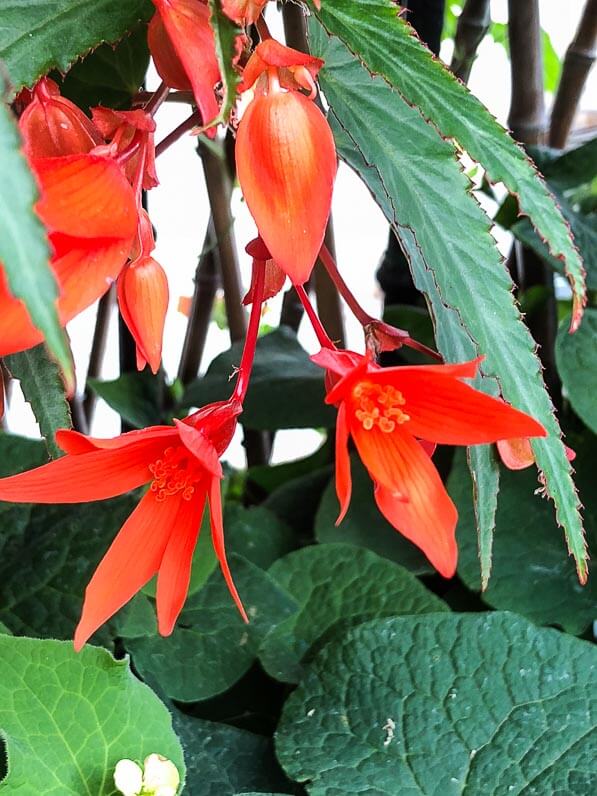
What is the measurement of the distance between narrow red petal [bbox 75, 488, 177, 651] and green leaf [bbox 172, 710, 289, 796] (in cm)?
22

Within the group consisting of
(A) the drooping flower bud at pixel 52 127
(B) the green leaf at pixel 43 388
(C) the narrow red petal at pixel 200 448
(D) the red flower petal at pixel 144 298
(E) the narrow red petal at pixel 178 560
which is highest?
(A) the drooping flower bud at pixel 52 127

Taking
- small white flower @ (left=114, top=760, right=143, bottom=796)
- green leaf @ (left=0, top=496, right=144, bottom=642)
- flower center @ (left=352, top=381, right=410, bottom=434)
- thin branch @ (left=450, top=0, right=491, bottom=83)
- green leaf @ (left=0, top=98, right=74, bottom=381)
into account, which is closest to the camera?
green leaf @ (left=0, top=98, right=74, bottom=381)

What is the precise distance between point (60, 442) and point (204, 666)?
317 mm

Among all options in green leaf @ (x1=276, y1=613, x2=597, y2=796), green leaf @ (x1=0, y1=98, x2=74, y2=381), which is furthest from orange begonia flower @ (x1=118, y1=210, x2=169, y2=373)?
green leaf @ (x1=276, y1=613, x2=597, y2=796)

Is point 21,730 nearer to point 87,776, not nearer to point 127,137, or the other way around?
point 87,776

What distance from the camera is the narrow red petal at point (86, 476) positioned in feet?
0.77

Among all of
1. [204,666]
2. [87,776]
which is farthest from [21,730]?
[204,666]

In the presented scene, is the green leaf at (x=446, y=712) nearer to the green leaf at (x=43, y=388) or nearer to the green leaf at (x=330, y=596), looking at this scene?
the green leaf at (x=330, y=596)

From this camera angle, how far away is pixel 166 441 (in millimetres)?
252

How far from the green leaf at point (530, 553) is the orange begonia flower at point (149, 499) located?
33 cm

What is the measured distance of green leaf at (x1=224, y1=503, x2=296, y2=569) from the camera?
0.60 m

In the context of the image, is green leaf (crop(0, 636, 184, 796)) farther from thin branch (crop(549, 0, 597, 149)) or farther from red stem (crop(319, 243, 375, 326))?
thin branch (crop(549, 0, 597, 149))

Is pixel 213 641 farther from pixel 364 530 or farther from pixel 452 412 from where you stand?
A: pixel 452 412

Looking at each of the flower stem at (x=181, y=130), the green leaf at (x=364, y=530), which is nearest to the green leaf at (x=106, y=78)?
the flower stem at (x=181, y=130)
